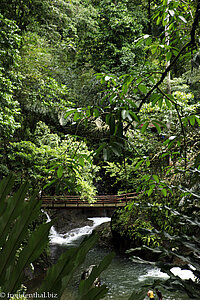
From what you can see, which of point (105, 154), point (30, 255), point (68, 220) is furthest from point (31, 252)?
point (68, 220)

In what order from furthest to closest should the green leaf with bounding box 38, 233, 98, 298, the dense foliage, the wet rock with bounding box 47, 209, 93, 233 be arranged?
the wet rock with bounding box 47, 209, 93, 233 → the dense foliage → the green leaf with bounding box 38, 233, 98, 298

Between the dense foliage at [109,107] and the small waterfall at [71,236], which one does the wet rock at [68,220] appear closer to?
the small waterfall at [71,236]

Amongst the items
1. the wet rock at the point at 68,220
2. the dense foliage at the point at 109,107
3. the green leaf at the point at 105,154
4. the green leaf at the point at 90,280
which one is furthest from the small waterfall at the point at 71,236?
the green leaf at the point at 90,280

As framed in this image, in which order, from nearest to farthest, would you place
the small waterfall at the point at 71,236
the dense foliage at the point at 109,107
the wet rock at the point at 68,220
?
the dense foliage at the point at 109,107 → the small waterfall at the point at 71,236 → the wet rock at the point at 68,220

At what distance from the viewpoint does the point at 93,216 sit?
1206 cm

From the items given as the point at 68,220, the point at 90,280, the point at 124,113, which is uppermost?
the point at 124,113

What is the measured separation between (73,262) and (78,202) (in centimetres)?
944

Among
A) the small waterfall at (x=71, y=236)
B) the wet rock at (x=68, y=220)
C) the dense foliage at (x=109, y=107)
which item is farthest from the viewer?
the wet rock at (x=68, y=220)

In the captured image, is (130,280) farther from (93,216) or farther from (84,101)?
(84,101)

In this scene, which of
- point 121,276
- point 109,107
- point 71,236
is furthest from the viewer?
point 71,236

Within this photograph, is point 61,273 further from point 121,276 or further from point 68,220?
point 68,220

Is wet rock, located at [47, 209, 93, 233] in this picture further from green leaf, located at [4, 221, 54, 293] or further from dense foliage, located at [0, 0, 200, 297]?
green leaf, located at [4, 221, 54, 293]

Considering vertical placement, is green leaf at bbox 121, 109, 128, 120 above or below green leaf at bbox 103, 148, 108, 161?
above

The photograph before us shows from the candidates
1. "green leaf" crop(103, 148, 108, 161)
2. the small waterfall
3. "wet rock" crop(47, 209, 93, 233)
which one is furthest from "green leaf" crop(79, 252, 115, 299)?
"wet rock" crop(47, 209, 93, 233)
